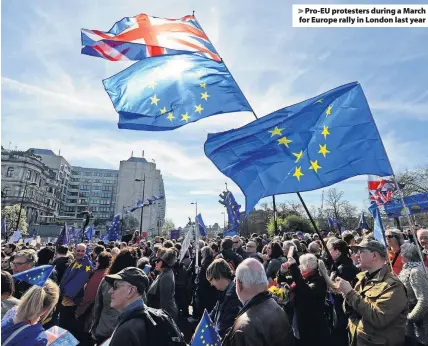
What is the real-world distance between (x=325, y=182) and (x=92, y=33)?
5.57 meters

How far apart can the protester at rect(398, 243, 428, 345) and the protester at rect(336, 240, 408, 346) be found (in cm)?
64

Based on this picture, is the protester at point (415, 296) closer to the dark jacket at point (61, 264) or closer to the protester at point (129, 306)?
the protester at point (129, 306)

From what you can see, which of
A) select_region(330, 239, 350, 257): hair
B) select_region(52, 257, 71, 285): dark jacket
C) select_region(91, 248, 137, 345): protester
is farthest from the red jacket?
select_region(330, 239, 350, 257): hair

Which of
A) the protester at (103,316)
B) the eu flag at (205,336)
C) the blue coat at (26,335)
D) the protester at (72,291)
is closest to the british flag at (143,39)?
the protester at (103,316)

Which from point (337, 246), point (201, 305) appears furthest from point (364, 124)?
point (201, 305)

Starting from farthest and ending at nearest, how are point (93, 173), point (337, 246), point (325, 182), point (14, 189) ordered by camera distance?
point (93, 173)
point (14, 189)
point (337, 246)
point (325, 182)

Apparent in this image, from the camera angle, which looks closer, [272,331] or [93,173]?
[272,331]

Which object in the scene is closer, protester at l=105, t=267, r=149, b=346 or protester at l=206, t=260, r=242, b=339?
protester at l=105, t=267, r=149, b=346

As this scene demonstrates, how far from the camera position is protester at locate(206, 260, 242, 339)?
11.5 feet

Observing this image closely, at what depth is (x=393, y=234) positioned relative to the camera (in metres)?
5.37

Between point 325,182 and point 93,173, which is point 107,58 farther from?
point 93,173

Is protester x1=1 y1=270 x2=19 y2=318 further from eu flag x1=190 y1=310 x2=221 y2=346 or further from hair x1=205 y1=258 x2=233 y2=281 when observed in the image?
hair x1=205 y1=258 x2=233 y2=281

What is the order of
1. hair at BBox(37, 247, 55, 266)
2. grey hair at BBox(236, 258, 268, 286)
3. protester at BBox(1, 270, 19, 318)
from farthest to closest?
hair at BBox(37, 247, 55, 266), protester at BBox(1, 270, 19, 318), grey hair at BBox(236, 258, 268, 286)

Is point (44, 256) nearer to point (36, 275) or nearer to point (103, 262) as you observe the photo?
point (103, 262)
